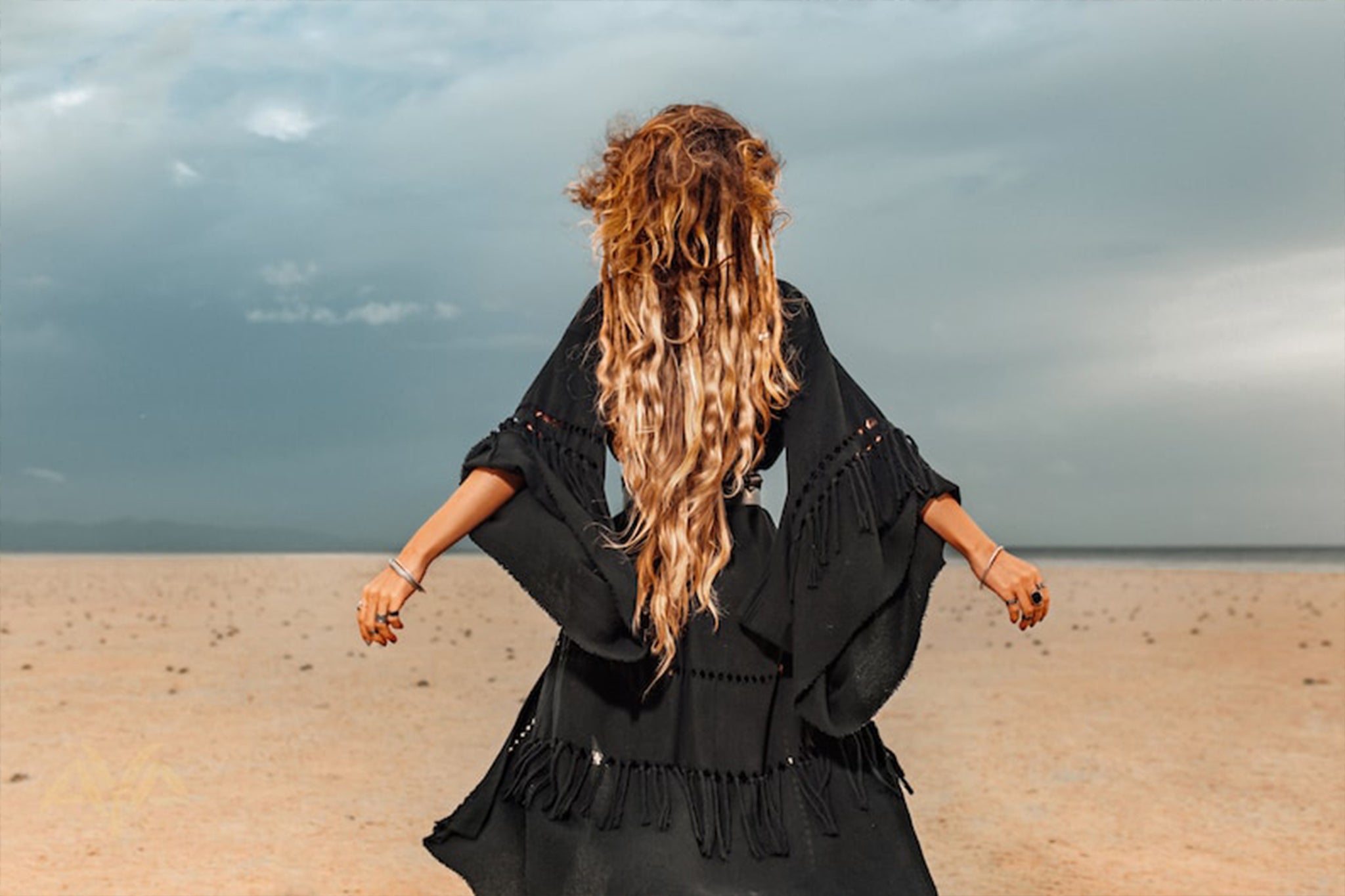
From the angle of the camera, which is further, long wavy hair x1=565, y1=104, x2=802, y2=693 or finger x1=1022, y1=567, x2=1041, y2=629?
long wavy hair x1=565, y1=104, x2=802, y2=693

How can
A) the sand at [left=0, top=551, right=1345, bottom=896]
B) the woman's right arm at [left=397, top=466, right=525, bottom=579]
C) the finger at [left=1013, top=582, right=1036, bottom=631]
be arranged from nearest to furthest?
1. the finger at [left=1013, top=582, right=1036, bottom=631]
2. the woman's right arm at [left=397, top=466, right=525, bottom=579]
3. the sand at [left=0, top=551, right=1345, bottom=896]

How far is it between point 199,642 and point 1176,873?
12189mm

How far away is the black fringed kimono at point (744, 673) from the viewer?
3416 millimetres

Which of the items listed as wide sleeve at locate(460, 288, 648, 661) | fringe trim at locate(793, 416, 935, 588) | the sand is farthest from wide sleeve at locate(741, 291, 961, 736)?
the sand

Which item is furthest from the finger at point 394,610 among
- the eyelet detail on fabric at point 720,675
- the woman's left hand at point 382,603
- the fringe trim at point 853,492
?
the fringe trim at point 853,492

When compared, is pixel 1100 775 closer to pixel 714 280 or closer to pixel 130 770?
pixel 130 770

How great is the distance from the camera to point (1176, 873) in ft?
23.4

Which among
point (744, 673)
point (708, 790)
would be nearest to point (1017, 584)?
point (744, 673)

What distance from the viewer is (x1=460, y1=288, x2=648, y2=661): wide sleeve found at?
342 cm

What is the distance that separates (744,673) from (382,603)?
0.86m

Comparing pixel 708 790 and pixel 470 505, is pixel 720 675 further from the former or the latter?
pixel 470 505

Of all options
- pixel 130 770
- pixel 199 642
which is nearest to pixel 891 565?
pixel 130 770

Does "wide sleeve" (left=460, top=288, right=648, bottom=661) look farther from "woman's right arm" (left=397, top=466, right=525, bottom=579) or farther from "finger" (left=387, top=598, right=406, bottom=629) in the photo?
"finger" (left=387, top=598, right=406, bottom=629)

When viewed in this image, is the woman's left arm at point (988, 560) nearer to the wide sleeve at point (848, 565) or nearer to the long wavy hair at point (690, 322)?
the wide sleeve at point (848, 565)
